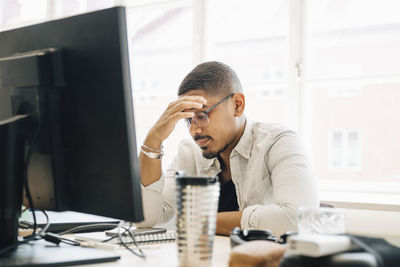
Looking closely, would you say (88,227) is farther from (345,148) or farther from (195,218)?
(345,148)

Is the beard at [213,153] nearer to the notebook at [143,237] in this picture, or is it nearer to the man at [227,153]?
the man at [227,153]

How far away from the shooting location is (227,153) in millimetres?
1882

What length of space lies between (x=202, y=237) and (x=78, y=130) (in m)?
0.34

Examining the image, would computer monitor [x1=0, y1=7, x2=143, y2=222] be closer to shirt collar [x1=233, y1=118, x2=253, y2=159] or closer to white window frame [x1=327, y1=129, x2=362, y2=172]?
shirt collar [x1=233, y1=118, x2=253, y2=159]

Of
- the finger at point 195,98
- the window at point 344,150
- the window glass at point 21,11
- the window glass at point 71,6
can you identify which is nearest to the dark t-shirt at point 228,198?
the finger at point 195,98

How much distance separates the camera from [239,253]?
2.41ft

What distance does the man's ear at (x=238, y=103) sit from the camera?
1.83 metres

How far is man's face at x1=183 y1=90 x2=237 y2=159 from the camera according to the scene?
5.69 ft

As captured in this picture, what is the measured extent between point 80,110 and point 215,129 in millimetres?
937

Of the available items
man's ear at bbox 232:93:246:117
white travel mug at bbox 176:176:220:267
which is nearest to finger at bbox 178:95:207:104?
man's ear at bbox 232:93:246:117

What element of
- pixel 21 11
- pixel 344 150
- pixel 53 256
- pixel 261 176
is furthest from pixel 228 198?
pixel 344 150

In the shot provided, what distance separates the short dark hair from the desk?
2.71ft

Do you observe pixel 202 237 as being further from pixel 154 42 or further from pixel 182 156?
pixel 154 42

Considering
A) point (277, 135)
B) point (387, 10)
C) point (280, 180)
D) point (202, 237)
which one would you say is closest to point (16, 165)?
point (202, 237)
